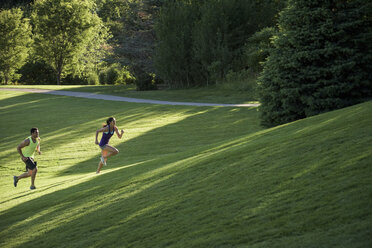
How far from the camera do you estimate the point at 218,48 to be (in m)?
35.9

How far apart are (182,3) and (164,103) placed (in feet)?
51.2

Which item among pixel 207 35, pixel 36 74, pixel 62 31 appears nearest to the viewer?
pixel 207 35

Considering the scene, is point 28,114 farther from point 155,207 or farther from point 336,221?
point 336,221

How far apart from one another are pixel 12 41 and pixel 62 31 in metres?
7.61

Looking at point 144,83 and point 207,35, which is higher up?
point 207,35

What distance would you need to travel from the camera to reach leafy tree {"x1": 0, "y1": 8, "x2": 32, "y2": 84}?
5791cm

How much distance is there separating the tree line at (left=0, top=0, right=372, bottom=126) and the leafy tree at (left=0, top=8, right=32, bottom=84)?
0.15m

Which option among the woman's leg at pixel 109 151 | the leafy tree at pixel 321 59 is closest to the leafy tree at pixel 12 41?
the woman's leg at pixel 109 151

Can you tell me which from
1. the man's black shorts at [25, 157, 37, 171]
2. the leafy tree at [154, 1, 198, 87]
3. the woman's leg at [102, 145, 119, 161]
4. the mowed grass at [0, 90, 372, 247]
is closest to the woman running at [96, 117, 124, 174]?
the woman's leg at [102, 145, 119, 161]

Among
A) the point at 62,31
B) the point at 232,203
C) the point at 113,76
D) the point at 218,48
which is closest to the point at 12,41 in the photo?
the point at 62,31

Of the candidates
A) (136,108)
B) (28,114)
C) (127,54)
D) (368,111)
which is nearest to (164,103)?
(136,108)

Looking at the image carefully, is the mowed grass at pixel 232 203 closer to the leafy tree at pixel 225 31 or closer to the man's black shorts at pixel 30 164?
the man's black shorts at pixel 30 164

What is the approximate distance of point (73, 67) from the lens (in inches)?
2443

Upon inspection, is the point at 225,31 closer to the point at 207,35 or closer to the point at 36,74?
the point at 207,35
